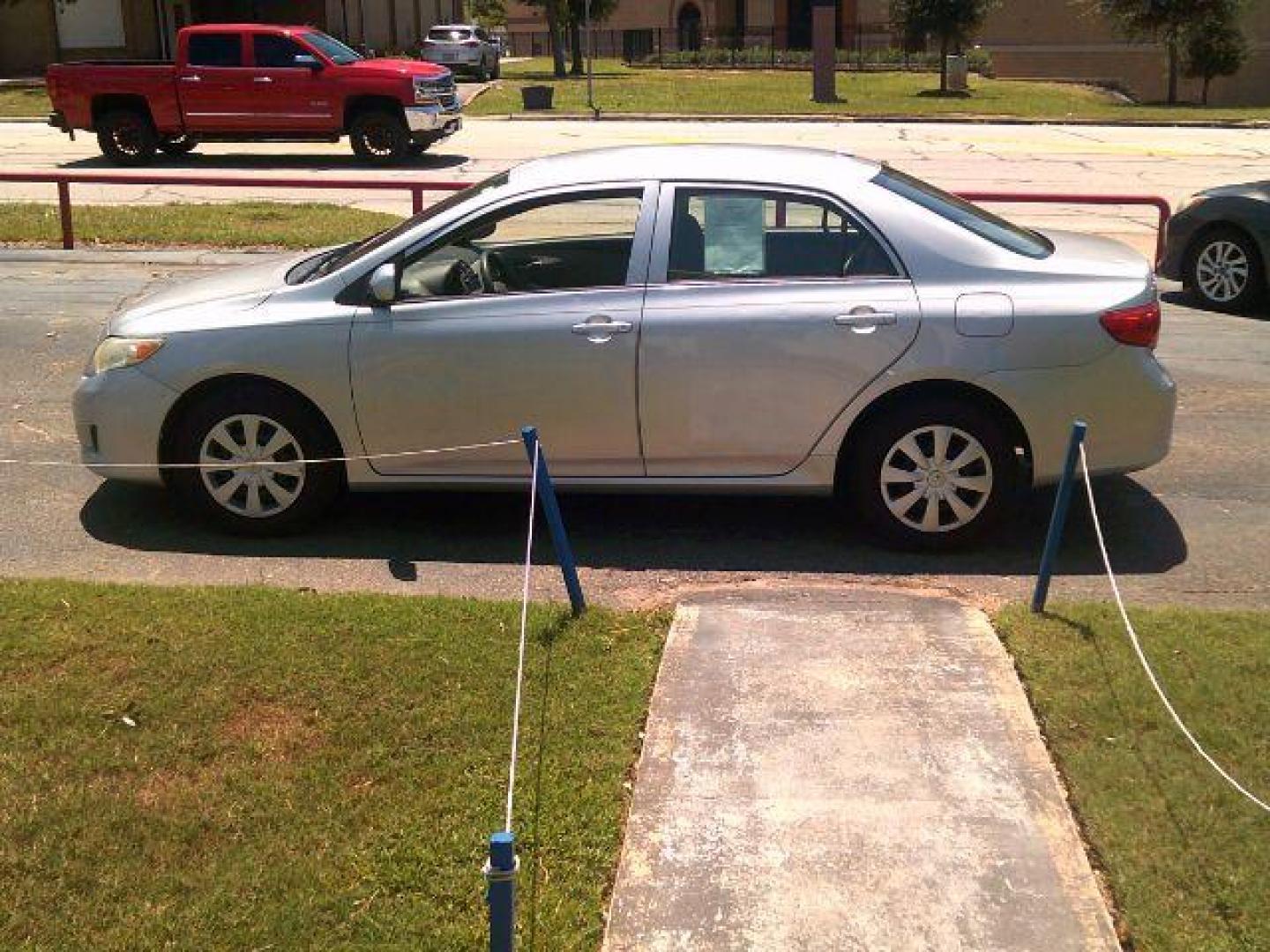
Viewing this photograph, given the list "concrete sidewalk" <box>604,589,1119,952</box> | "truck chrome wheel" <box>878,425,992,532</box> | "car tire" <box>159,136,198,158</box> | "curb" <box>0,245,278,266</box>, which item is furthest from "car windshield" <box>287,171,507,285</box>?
"car tire" <box>159,136,198,158</box>

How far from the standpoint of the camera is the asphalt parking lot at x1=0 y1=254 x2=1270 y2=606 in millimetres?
5660

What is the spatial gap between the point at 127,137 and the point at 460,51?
22370 millimetres

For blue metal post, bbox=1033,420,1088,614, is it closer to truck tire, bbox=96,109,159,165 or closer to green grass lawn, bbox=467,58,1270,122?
truck tire, bbox=96,109,159,165

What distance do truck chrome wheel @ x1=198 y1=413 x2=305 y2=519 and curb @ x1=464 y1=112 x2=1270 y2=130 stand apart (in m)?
27.0

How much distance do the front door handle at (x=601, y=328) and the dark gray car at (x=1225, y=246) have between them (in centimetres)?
702

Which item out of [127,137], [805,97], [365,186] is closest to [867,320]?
[365,186]

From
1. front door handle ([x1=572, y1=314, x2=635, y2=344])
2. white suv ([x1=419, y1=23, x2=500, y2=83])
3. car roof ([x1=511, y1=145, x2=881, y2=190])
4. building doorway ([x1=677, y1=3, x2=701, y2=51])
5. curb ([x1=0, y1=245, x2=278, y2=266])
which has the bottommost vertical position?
curb ([x1=0, y1=245, x2=278, y2=266])

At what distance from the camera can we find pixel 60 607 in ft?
16.8

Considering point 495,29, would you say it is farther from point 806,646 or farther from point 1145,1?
point 806,646

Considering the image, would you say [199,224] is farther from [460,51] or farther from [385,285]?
[460,51]

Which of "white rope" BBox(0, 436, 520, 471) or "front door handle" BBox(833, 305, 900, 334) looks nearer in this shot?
"front door handle" BBox(833, 305, 900, 334)

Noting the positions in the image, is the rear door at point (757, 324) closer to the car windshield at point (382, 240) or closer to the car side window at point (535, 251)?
the car side window at point (535, 251)

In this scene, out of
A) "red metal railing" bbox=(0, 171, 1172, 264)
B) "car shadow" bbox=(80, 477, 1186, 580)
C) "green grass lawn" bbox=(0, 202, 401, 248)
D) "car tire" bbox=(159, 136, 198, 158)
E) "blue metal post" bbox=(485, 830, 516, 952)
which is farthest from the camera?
"car tire" bbox=(159, 136, 198, 158)

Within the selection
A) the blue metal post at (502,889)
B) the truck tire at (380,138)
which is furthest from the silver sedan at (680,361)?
the truck tire at (380,138)
